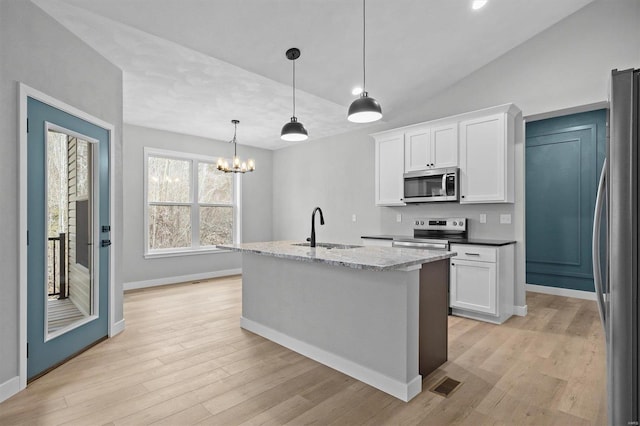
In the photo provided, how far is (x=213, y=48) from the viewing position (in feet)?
10.6

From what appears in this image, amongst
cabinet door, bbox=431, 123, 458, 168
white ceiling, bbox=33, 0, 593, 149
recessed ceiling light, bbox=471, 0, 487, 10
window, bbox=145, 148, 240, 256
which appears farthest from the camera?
window, bbox=145, 148, 240, 256

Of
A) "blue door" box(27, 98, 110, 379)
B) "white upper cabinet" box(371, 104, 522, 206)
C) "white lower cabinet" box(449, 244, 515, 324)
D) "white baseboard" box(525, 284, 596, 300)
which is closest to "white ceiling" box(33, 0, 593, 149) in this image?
"white upper cabinet" box(371, 104, 522, 206)

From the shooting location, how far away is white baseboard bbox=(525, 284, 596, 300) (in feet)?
15.5

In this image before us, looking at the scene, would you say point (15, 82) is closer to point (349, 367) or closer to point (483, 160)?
point (349, 367)

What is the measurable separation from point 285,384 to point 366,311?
76cm

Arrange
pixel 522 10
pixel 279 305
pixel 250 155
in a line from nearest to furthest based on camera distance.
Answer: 1. pixel 279 305
2. pixel 522 10
3. pixel 250 155

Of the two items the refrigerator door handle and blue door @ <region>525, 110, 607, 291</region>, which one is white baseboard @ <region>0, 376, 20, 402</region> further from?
blue door @ <region>525, 110, 607, 291</region>

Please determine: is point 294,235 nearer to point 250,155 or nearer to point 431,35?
point 250,155

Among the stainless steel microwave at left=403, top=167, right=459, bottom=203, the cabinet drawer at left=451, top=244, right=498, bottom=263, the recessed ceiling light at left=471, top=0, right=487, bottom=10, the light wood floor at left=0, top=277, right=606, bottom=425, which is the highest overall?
the recessed ceiling light at left=471, top=0, right=487, bottom=10

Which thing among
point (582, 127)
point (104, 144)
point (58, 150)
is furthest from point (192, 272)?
point (582, 127)

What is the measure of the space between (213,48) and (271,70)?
707mm

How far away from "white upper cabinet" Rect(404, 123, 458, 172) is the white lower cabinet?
1.15 metres

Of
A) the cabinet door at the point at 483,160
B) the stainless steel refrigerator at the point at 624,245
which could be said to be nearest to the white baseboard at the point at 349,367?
the stainless steel refrigerator at the point at 624,245

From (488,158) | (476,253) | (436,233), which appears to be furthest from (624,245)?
(436,233)
